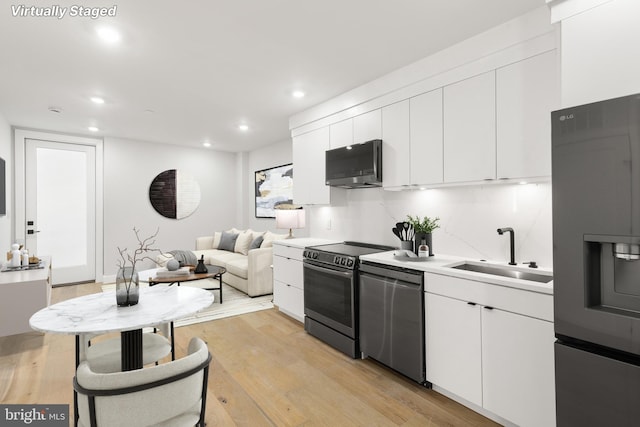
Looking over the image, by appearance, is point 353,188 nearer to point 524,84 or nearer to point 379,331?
point 379,331

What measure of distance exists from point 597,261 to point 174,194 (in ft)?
21.6

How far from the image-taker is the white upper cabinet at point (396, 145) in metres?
2.94

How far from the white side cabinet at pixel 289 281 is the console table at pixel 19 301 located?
240 cm

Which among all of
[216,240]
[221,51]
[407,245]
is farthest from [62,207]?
[407,245]

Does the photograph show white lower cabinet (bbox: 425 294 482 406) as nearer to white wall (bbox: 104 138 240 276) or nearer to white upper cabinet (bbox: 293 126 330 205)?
white upper cabinet (bbox: 293 126 330 205)

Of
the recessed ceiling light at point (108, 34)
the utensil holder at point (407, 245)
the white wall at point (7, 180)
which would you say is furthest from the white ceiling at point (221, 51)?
the utensil holder at point (407, 245)

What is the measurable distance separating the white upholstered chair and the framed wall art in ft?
15.0

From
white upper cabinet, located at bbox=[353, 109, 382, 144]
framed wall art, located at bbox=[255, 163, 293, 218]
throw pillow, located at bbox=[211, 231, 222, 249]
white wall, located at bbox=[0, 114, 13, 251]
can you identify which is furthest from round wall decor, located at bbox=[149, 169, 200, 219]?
white upper cabinet, located at bbox=[353, 109, 382, 144]

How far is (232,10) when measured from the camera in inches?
83.7

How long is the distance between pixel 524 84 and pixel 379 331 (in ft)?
6.78

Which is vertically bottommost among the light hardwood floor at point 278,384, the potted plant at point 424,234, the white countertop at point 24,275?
the light hardwood floor at point 278,384

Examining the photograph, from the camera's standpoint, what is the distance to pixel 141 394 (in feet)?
3.90

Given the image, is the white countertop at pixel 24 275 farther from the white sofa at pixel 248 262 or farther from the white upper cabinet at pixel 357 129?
the white upper cabinet at pixel 357 129

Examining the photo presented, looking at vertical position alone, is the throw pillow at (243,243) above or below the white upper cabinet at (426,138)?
below
